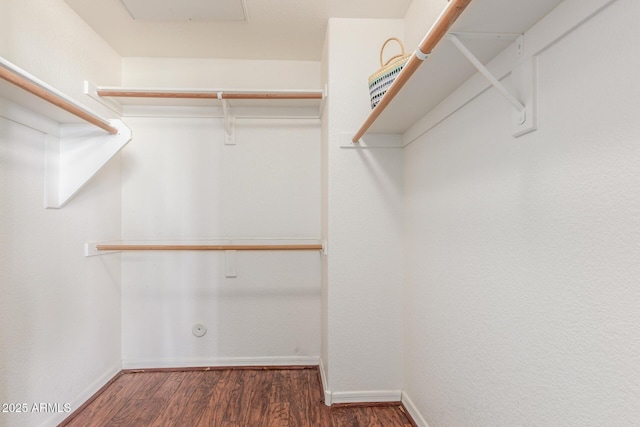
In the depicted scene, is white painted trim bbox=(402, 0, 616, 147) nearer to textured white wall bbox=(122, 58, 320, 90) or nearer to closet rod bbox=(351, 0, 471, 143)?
closet rod bbox=(351, 0, 471, 143)

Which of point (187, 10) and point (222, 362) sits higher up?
point (187, 10)

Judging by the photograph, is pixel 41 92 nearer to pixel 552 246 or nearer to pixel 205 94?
pixel 205 94

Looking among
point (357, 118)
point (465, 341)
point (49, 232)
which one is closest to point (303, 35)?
point (357, 118)

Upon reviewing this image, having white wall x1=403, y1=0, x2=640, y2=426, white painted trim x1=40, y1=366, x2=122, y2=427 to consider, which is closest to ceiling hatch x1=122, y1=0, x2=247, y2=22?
white wall x1=403, y1=0, x2=640, y2=426

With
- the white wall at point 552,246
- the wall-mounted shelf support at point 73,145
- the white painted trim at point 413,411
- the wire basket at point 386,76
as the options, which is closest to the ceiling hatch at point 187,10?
the wall-mounted shelf support at point 73,145

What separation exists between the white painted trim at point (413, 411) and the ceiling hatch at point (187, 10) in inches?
83.0

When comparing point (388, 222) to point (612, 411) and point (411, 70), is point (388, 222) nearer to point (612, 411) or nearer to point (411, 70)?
point (411, 70)

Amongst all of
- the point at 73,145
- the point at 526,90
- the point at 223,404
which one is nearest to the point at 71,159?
the point at 73,145

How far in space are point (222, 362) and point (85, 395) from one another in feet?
2.42

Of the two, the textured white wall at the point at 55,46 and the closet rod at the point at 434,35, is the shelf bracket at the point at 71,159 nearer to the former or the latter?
the textured white wall at the point at 55,46

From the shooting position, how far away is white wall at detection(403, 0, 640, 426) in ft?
1.98

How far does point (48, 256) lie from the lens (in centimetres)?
152

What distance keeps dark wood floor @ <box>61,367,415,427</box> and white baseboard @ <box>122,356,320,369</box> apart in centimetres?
6

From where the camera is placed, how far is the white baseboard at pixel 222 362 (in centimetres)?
217
